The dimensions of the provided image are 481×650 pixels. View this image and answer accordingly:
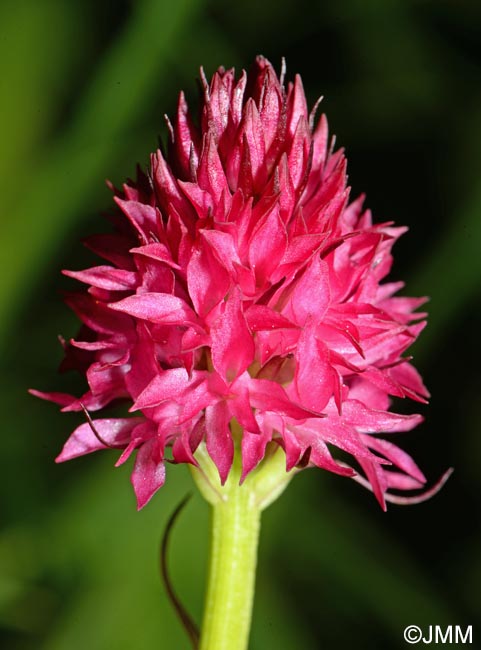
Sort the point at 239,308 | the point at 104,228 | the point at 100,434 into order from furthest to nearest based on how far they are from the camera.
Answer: the point at 104,228
the point at 100,434
the point at 239,308

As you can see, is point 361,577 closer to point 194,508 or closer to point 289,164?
point 194,508

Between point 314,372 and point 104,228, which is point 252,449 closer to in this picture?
point 314,372

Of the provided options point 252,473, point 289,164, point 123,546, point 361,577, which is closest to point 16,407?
point 123,546

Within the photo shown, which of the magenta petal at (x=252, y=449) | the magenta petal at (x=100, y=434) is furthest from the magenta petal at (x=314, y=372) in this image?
the magenta petal at (x=100, y=434)

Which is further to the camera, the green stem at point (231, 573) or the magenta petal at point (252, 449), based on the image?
the green stem at point (231, 573)

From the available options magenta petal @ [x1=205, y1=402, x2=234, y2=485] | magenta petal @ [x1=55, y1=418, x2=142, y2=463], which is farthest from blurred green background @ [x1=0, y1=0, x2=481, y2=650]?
magenta petal @ [x1=205, y1=402, x2=234, y2=485]

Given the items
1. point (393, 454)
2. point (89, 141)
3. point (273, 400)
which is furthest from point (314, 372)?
point (89, 141)

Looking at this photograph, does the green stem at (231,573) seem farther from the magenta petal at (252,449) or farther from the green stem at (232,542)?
the magenta petal at (252,449)
